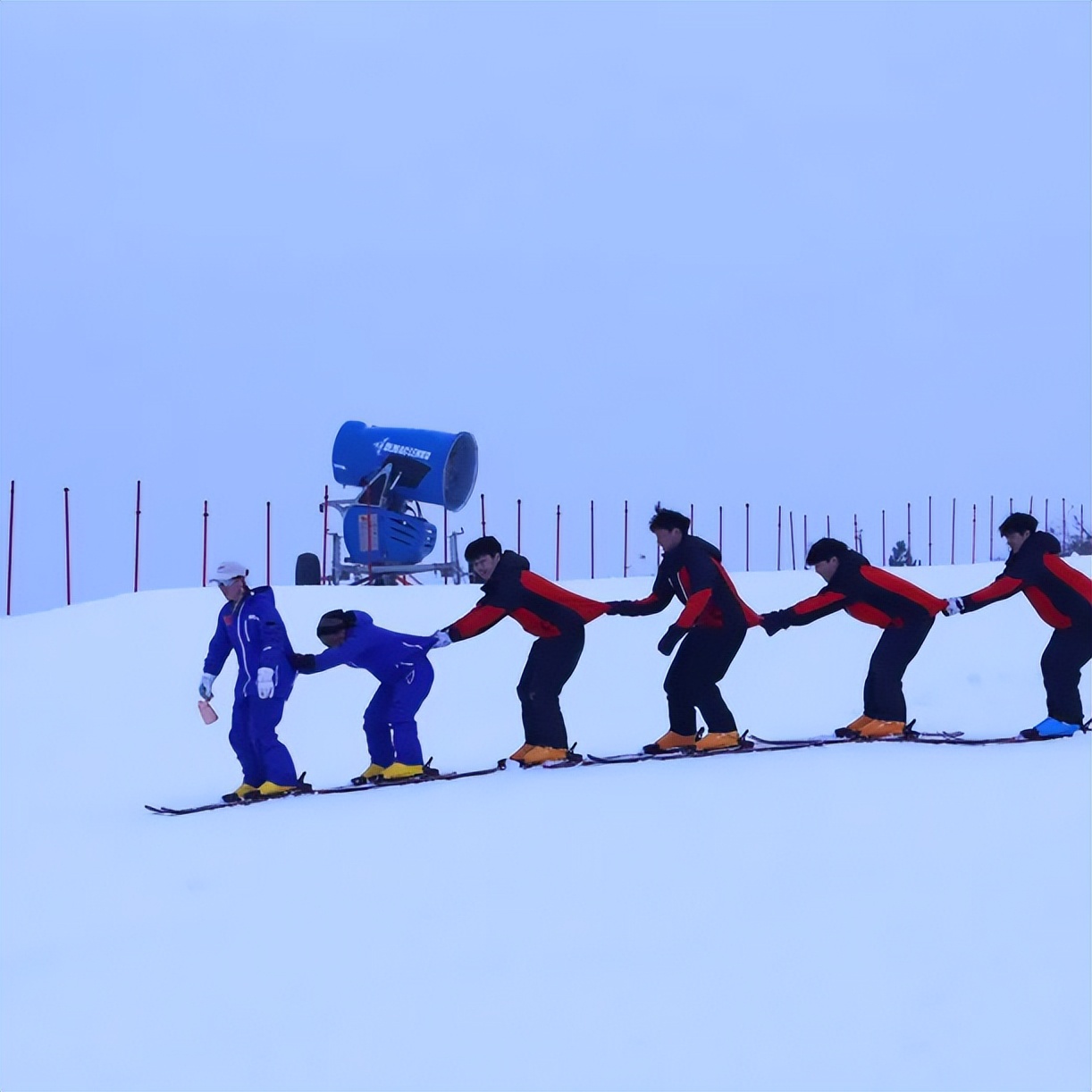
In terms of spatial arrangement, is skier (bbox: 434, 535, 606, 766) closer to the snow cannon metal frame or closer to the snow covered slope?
the snow covered slope

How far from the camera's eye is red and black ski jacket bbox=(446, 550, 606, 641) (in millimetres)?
12531

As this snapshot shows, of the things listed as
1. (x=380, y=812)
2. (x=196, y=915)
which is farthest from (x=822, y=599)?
(x=196, y=915)

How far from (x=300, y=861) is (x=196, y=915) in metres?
0.95

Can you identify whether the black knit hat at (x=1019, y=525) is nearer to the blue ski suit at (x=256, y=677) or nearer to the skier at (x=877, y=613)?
the skier at (x=877, y=613)

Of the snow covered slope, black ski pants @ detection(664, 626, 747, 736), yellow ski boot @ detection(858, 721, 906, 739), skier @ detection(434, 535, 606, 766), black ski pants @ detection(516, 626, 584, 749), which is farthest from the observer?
yellow ski boot @ detection(858, 721, 906, 739)

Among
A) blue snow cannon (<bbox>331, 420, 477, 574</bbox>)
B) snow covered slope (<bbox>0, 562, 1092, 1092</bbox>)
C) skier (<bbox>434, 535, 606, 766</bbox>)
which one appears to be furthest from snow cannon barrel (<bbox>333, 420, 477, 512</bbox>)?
skier (<bbox>434, 535, 606, 766</bbox>)

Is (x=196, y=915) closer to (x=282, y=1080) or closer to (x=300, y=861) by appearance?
(x=300, y=861)

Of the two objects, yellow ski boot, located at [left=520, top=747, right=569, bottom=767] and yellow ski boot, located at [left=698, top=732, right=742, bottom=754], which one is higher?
yellow ski boot, located at [left=698, top=732, right=742, bottom=754]

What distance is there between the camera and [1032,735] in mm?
13242

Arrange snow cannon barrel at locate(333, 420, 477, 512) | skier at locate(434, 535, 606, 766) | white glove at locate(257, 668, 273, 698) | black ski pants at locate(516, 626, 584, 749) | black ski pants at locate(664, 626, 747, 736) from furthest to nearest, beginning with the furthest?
1. snow cannon barrel at locate(333, 420, 477, 512)
2. black ski pants at locate(516, 626, 584, 749)
3. black ski pants at locate(664, 626, 747, 736)
4. skier at locate(434, 535, 606, 766)
5. white glove at locate(257, 668, 273, 698)

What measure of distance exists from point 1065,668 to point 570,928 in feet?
21.5

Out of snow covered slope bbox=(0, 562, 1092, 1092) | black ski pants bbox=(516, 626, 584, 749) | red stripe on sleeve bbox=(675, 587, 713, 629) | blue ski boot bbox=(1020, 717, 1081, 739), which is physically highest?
red stripe on sleeve bbox=(675, 587, 713, 629)

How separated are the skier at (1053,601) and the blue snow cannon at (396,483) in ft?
47.5

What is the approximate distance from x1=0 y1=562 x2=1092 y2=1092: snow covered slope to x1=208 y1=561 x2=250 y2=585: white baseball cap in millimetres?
1701
